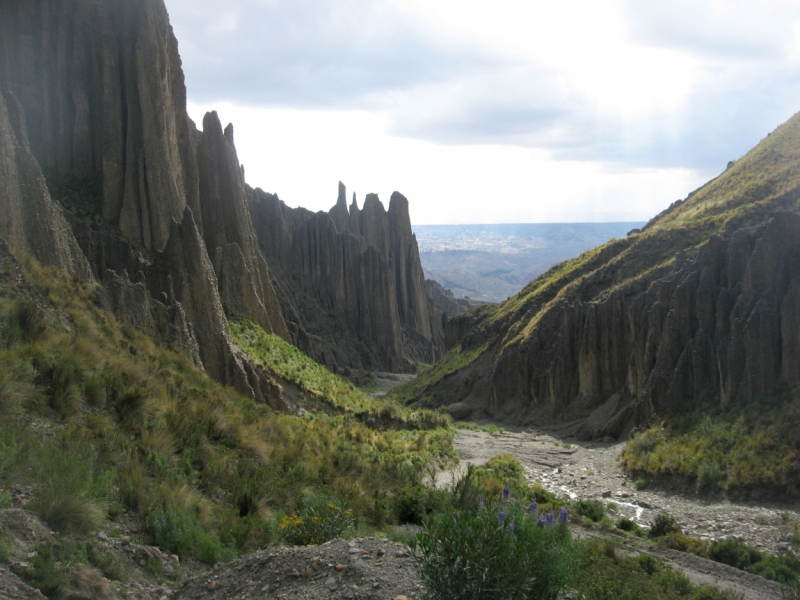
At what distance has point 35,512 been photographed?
8.01 meters

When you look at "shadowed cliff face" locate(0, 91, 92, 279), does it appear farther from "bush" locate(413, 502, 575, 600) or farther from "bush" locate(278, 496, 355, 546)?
"bush" locate(413, 502, 575, 600)

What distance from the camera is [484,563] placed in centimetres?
716

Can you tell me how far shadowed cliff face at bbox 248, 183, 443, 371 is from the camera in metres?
98.0

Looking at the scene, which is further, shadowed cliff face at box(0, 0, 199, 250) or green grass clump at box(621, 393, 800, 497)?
shadowed cliff face at box(0, 0, 199, 250)

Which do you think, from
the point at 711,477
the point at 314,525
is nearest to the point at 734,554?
the point at 711,477

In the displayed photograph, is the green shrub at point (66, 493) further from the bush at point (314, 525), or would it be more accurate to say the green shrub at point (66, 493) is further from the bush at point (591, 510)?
the bush at point (591, 510)

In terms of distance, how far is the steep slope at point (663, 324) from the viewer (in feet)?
111

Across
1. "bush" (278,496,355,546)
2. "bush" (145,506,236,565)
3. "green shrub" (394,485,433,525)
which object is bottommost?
"green shrub" (394,485,433,525)

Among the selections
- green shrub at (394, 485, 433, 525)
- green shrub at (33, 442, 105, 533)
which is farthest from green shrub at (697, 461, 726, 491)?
green shrub at (33, 442, 105, 533)

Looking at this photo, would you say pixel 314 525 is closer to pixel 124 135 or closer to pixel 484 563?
pixel 484 563

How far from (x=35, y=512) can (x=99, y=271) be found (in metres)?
27.7

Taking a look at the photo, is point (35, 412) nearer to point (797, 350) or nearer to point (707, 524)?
point (707, 524)

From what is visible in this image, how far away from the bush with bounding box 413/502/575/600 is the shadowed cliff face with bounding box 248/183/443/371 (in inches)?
2976

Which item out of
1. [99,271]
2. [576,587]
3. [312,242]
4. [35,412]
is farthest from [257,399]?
[312,242]
